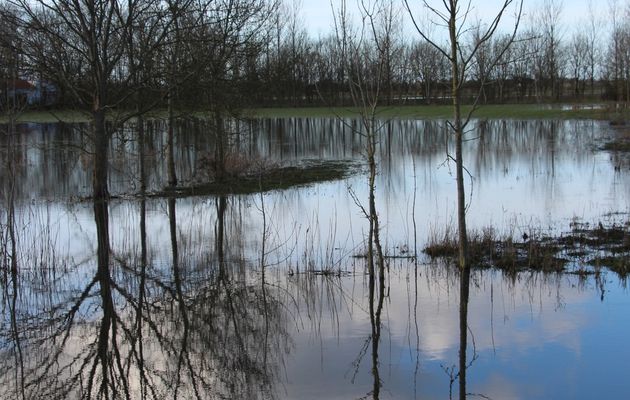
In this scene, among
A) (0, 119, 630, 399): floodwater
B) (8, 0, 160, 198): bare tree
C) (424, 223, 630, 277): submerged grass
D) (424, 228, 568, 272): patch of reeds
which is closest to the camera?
(0, 119, 630, 399): floodwater

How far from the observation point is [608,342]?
23.2 feet

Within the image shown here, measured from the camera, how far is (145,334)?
25.3 feet

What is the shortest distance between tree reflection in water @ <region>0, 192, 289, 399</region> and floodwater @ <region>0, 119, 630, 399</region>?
0.02 meters

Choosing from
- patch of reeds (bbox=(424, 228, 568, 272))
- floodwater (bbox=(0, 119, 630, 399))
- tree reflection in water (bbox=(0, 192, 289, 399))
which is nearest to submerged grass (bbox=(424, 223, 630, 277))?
patch of reeds (bbox=(424, 228, 568, 272))

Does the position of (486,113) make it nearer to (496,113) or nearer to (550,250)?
(496,113)

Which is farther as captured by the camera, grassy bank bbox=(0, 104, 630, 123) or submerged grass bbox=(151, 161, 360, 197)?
grassy bank bbox=(0, 104, 630, 123)

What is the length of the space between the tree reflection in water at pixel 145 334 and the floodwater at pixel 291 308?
0.08 ft

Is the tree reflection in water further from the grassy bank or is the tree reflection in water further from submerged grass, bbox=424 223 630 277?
the grassy bank

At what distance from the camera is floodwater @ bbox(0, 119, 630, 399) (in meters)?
6.40

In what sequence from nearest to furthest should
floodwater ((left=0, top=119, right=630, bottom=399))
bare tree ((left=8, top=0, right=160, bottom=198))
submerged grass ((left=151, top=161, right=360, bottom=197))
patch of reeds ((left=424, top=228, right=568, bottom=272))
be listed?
floodwater ((left=0, top=119, right=630, bottom=399)), patch of reeds ((left=424, top=228, right=568, bottom=272)), bare tree ((left=8, top=0, right=160, bottom=198)), submerged grass ((left=151, top=161, right=360, bottom=197))

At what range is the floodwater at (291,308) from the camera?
252 inches

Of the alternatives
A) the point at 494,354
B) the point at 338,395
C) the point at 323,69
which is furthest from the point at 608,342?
the point at 323,69

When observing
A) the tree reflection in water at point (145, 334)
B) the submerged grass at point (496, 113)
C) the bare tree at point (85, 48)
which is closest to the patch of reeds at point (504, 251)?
the tree reflection in water at point (145, 334)

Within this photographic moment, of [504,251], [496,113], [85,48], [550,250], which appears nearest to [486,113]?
[496,113]
